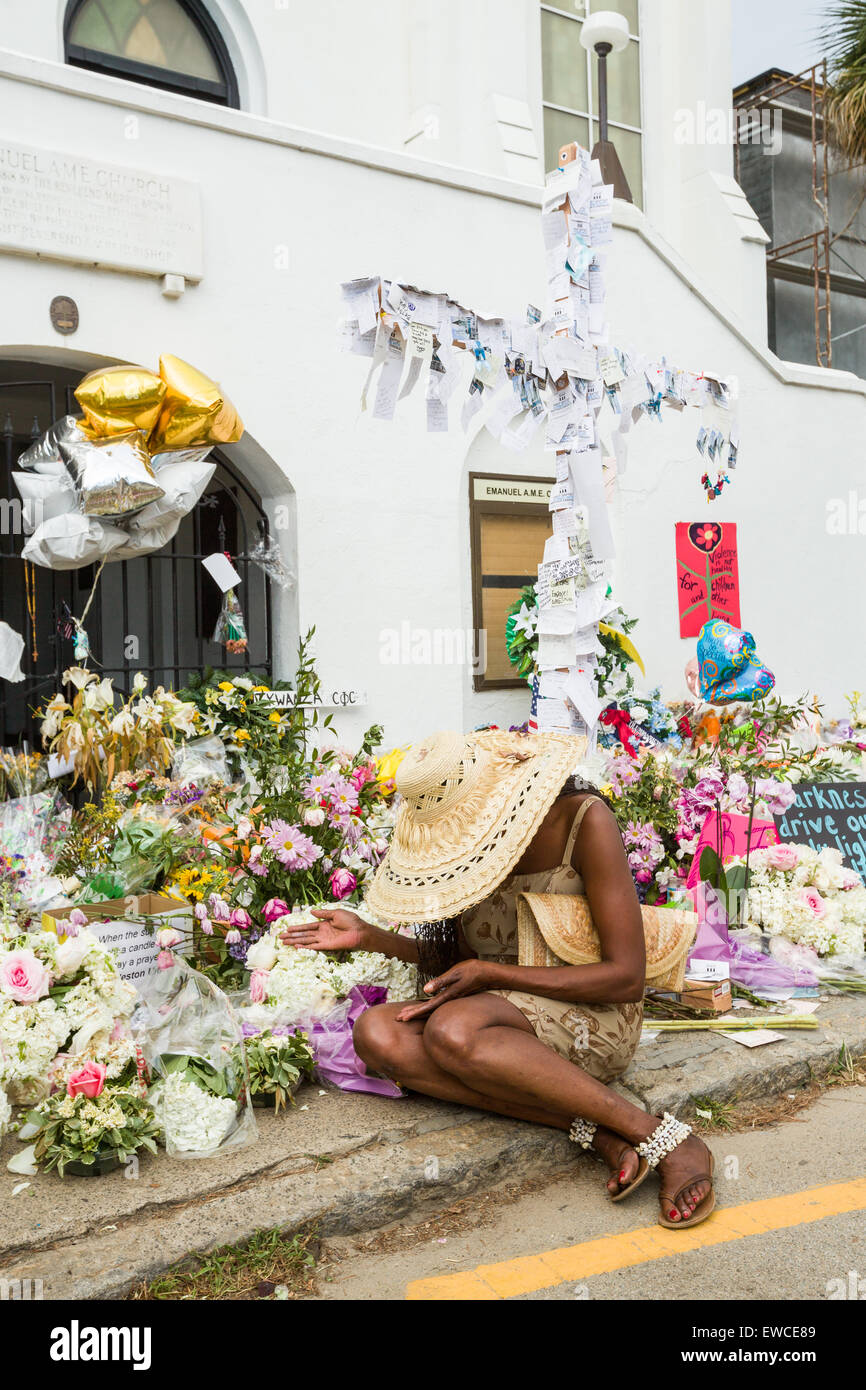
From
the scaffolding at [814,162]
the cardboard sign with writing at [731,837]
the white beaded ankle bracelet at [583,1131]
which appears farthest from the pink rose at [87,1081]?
the scaffolding at [814,162]

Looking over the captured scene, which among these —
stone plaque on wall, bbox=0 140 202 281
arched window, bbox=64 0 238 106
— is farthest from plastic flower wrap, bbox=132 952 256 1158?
arched window, bbox=64 0 238 106

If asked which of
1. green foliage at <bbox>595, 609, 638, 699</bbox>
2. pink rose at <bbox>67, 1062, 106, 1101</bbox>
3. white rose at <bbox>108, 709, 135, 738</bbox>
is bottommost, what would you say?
pink rose at <bbox>67, 1062, 106, 1101</bbox>

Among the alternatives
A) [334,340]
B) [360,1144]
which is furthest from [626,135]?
[360,1144]

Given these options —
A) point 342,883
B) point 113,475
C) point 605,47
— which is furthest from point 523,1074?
point 605,47

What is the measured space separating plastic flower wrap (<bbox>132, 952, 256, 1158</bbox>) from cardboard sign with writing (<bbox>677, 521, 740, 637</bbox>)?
17.1 feet

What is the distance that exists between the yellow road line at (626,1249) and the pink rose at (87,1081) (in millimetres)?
884

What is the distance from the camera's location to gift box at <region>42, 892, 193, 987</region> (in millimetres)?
3510

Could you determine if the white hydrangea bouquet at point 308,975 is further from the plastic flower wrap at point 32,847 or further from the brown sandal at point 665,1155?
the brown sandal at point 665,1155

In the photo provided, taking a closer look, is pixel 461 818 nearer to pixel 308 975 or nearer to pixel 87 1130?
pixel 308 975

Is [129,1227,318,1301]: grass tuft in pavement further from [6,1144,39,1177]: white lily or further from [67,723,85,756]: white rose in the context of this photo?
[67,723,85,756]: white rose

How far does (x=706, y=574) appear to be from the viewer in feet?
25.6

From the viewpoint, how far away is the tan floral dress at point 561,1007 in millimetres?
2859

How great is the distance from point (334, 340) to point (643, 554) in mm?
2555

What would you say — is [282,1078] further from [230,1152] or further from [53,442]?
[53,442]
